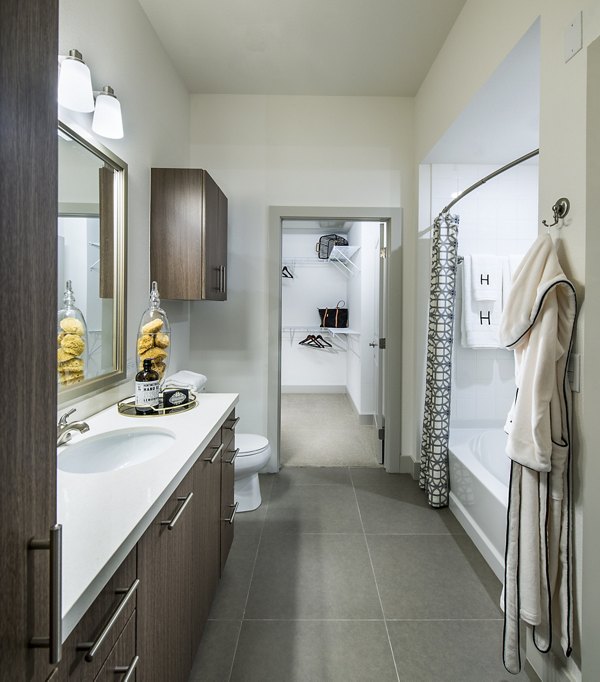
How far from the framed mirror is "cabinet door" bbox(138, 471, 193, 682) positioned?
0.69 meters

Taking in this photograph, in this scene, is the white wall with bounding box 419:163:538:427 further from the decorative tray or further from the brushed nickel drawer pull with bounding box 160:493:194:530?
the brushed nickel drawer pull with bounding box 160:493:194:530

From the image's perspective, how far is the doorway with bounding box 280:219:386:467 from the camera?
4.48 meters

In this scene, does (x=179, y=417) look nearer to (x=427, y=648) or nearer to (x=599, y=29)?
(x=427, y=648)

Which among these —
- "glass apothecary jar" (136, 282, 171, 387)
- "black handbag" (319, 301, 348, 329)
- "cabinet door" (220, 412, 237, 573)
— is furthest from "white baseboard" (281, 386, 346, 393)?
"glass apothecary jar" (136, 282, 171, 387)

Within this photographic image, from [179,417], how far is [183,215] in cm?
128

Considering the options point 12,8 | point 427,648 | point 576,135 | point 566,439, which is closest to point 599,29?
point 576,135

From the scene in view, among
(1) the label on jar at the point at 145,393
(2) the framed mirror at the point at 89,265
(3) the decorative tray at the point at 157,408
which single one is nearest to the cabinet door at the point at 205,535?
(3) the decorative tray at the point at 157,408

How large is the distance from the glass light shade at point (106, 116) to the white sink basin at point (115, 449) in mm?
1258

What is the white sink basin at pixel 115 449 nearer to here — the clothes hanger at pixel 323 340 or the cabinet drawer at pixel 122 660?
the cabinet drawer at pixel 122 660

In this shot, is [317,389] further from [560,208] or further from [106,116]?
[560,208]

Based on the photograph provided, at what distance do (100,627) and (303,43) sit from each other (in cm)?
291

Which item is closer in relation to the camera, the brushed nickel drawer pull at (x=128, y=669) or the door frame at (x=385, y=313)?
the brushed nickel drawer pull at (x=128, y=669)

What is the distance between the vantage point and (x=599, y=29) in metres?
1.12

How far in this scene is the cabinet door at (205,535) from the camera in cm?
129
